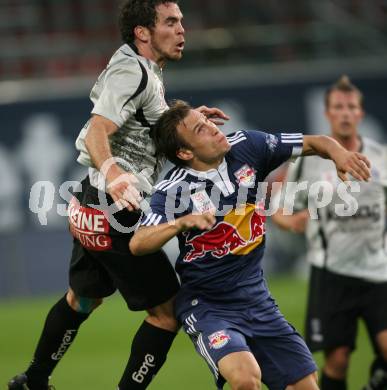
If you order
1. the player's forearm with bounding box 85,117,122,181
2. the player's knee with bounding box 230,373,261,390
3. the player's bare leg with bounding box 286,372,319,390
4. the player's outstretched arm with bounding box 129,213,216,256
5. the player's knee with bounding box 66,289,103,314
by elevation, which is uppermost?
the player's forearm with bounding box 85,117,122,181

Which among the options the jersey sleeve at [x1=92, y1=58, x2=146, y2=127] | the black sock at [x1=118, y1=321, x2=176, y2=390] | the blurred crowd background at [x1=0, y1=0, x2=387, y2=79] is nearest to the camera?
the jersey sleeve at [x1=92, y1=58, x2=146, y2=127]

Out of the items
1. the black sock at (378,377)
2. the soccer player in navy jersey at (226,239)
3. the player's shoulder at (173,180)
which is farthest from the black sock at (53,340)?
the black sock at (378,377)

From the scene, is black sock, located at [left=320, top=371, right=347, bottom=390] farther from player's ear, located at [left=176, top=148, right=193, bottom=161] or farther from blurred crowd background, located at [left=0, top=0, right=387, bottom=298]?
blurred crowd background, located at [left=0, top=0, right=387, bottom=298]

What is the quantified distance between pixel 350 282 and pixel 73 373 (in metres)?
2.63

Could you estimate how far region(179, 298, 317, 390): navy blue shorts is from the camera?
5.09m

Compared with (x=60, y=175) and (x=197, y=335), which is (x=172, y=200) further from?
(x=60, y=175)

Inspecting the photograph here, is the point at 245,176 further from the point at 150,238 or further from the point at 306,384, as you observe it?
Answer: the point at 306,384

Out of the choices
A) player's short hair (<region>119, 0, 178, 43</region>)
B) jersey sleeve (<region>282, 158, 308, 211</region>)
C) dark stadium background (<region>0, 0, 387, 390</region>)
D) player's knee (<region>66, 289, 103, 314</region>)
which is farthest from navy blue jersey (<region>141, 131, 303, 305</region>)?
dark stadium background (<region>0, 0, 387, 390</region>)

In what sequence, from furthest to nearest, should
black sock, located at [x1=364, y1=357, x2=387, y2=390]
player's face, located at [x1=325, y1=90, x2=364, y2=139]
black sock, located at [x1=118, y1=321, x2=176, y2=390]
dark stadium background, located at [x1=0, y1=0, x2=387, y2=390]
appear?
dark stadium background, located at [x1=0, y1=0, x2=387, y2=390] → player's face, located at [x1=325, y1=90, x2=364, y2=139] → black sock, located at [x1=364, y1=357, x2=387, y2=390] → black sock, located at [x1=118, y1=321, x2=176, y2=390]

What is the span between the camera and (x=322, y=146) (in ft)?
17.2

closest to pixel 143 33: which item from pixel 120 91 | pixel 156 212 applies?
pixel 120 91

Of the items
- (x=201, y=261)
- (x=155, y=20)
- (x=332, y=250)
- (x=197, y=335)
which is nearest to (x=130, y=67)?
(x=155, y=20)

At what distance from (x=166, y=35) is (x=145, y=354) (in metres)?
1.72

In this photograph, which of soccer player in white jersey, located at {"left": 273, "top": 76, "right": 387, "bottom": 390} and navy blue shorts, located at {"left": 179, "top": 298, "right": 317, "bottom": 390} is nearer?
navy blue shorts, located at {"left": 179, "top": 298, "right": 317, "bottom": 390}
